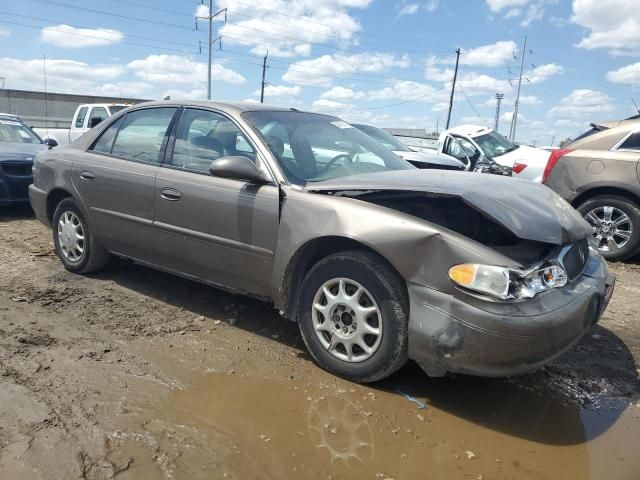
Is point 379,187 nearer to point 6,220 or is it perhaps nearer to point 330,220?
point 330,220

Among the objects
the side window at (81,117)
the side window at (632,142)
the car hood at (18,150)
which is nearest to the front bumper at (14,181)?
the car hood at (18,150)

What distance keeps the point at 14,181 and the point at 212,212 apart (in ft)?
17.6

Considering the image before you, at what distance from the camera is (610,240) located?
6617mm

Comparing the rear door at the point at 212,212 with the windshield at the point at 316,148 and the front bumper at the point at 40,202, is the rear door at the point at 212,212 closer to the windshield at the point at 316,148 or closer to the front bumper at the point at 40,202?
the windshield at the point at 316,148

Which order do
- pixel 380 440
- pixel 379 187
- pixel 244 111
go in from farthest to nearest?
pixel 244 111 → pixel 379 187 → pixel 380 440

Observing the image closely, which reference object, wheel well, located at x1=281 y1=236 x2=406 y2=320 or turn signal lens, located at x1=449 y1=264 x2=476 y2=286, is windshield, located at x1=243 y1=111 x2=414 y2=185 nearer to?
wheel well, located at x1=281 y1=236 x2=406 y2=320

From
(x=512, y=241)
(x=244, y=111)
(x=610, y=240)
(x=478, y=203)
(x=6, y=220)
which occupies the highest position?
Result: (x=244, y=111)

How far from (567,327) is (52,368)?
3024 mm

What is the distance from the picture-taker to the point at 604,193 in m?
6.68

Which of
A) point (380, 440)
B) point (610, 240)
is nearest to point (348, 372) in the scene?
point (380, 440)

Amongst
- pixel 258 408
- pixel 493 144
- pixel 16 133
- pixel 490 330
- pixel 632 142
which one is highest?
pixel 632 142

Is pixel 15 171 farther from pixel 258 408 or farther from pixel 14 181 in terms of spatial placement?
pixel 258 408

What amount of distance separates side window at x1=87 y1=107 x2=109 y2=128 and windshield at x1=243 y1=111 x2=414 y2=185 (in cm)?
1044

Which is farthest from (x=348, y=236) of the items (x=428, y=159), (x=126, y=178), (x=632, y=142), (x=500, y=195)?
(x=428, y=159)
